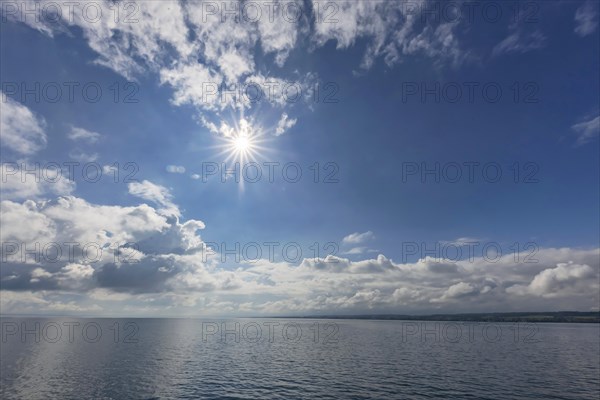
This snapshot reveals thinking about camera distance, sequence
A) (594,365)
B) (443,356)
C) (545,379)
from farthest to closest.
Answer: (443,356) → (594,365) → (545,379)

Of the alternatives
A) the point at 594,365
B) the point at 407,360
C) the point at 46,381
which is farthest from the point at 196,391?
the point at 594,365

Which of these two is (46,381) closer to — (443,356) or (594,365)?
(443,356)

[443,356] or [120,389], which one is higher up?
[120,389]

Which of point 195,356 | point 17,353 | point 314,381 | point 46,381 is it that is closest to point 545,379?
point 314,381

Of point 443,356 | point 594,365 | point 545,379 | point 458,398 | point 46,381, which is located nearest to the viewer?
point 458,398

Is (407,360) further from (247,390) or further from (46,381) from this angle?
(46,381)

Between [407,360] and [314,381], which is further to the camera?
[407,360]

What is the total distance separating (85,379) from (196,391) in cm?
2809

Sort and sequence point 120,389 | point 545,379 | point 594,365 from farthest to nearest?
point 594,365 < point 545,379 < point 120,389

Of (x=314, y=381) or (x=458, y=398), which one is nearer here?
(x=458, y=398)

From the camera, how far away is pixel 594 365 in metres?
92.2

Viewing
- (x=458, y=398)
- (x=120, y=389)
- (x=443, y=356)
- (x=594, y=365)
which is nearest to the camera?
(x=458, y=398)

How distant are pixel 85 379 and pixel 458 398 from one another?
76.4m

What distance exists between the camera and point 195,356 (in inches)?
4186
